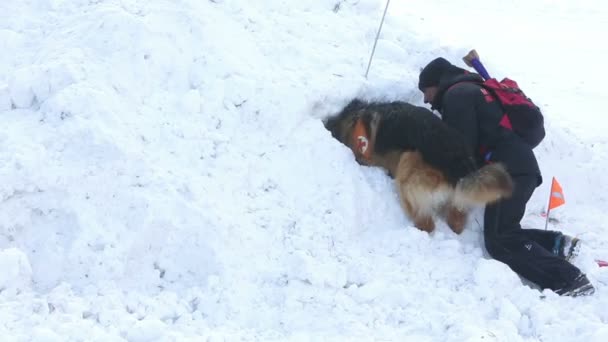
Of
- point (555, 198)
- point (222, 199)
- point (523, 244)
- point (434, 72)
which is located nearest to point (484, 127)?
point (434, 72)

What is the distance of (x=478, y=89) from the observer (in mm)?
4645

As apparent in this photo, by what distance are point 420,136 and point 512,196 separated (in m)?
0.84

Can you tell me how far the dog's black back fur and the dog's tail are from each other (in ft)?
0.23

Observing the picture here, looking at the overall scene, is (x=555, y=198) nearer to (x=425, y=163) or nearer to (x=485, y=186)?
(x=485, y=186)

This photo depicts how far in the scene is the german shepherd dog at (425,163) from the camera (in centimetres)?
434

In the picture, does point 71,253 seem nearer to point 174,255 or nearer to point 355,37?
point 174,255

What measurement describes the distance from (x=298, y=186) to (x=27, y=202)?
1.91 meters

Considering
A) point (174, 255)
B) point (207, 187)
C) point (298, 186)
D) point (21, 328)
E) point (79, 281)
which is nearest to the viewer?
point (21, 328)

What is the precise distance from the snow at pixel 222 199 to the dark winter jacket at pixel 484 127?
1.85 feet

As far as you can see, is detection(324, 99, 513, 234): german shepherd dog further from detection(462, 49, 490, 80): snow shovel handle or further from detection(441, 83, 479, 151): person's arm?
detection(462, 49, 490, 80): snow shovel handle

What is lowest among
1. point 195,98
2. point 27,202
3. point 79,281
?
point 79,281

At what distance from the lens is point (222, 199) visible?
404 cm

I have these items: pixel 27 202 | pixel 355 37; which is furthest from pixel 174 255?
pixel 355 37

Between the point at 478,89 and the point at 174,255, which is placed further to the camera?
the point at 478,89
